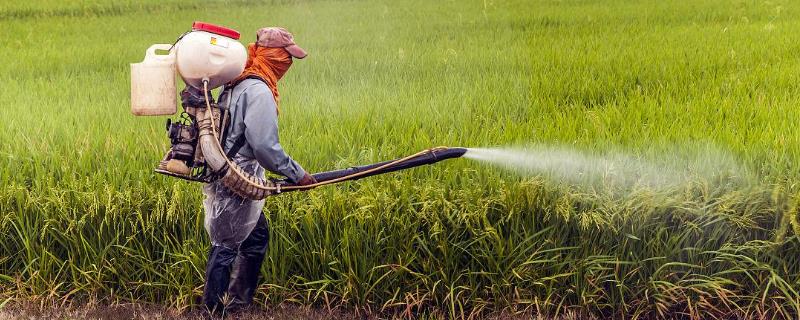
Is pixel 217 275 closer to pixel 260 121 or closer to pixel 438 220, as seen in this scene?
pixel 260 121

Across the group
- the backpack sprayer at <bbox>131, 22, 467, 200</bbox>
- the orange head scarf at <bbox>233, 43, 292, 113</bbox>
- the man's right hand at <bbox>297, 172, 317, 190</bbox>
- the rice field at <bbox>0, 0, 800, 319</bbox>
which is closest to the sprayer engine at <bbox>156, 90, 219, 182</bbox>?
the backpack sprayer at <bbox>131, 22, 467, 200</bbox>

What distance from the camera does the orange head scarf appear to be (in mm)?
2426

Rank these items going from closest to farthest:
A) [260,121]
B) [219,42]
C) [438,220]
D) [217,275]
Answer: [219,42] → [260,121] → [217,275] → [438,220]

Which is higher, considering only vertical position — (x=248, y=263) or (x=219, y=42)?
(x=219, y=42)

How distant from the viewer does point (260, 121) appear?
2.37 metres

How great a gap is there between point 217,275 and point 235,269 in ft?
0.22

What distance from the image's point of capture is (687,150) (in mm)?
3613

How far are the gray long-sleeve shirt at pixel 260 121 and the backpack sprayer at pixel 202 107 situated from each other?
5 centimetres

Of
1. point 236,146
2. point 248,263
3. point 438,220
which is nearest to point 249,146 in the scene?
point 236,146

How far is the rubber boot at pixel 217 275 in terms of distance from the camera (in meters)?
2.78

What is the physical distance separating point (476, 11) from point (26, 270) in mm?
7812

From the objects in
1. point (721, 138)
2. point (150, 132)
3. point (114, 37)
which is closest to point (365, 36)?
point (114, 37)

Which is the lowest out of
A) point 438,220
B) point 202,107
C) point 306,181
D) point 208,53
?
point 438,220

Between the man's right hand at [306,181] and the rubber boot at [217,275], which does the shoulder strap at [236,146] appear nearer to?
the man's right hand at [306,181]
